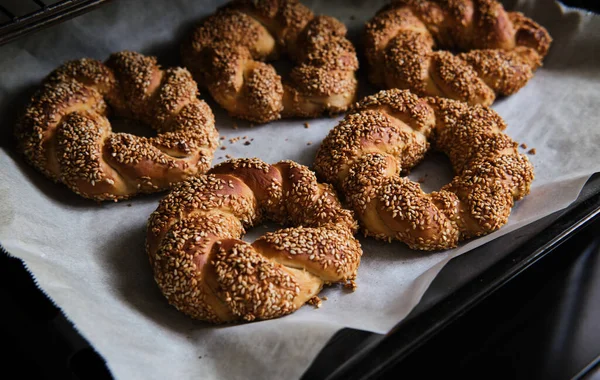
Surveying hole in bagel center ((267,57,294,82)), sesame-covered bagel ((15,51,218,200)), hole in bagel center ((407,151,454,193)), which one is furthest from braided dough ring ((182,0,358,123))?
hole in bagel center ((407,151,454,193))

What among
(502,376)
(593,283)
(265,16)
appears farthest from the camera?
(265,16)

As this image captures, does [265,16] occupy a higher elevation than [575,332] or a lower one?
higher

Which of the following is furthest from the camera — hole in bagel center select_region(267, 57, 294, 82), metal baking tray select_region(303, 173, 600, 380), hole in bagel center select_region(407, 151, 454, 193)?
hole in bagel center select_region(267, 57, 294, 82)

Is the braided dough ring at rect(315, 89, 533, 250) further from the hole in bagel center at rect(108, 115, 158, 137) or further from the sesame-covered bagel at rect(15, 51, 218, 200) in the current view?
the hole in bagel center at rect(108, 115, 158, 137)

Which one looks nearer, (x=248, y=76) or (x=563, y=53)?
(x=248, y=76)

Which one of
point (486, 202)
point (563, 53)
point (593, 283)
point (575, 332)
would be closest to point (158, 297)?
point (486, 202)

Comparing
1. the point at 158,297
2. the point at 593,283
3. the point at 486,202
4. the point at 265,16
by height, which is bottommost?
the point at 158,297

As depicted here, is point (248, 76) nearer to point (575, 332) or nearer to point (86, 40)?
point (86, 40)
